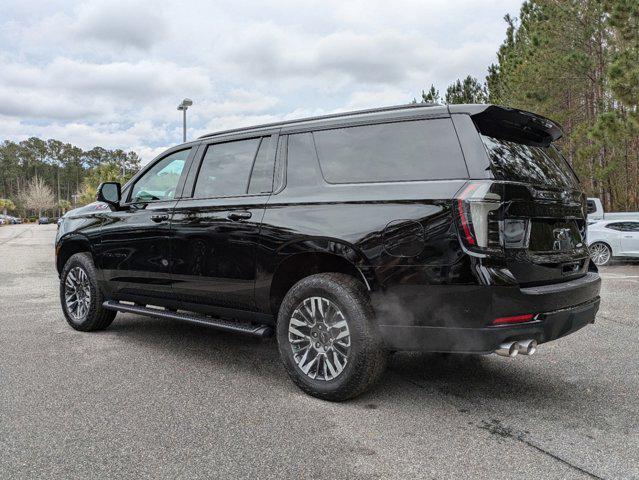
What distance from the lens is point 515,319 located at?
130 inches

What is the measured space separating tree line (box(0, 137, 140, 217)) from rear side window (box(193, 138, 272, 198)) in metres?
118

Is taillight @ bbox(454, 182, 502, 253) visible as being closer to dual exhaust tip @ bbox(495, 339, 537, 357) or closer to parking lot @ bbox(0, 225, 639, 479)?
dual exhaust tip @ bbox(495, 339, 537, 357)

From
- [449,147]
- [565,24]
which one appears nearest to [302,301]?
[449,147]

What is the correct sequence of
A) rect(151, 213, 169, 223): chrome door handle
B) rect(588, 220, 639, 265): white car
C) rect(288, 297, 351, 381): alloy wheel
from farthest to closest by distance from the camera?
1. rect(588, 220, 639, 265): white car
2. rect(151, 213, 169, 223): chrome door handle
3. rect(288, 297, 351, 381): alloy wheel

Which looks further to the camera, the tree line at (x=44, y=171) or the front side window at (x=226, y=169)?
the tree line at (x=44, y=171)

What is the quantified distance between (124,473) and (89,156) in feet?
479

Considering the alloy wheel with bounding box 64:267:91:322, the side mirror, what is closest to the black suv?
the side mirror

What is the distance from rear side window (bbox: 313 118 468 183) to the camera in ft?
11.4

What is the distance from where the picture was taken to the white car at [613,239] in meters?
14.4

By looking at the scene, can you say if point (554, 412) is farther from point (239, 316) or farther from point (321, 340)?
point (239, 316)

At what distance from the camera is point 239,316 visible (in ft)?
14.6

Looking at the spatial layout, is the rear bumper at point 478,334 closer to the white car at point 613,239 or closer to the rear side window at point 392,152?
the rear side window at point 392,152

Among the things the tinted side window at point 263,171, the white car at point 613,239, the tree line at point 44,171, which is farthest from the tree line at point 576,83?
the tree line at point 44,171

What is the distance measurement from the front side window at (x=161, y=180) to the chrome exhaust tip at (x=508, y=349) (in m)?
3.05
